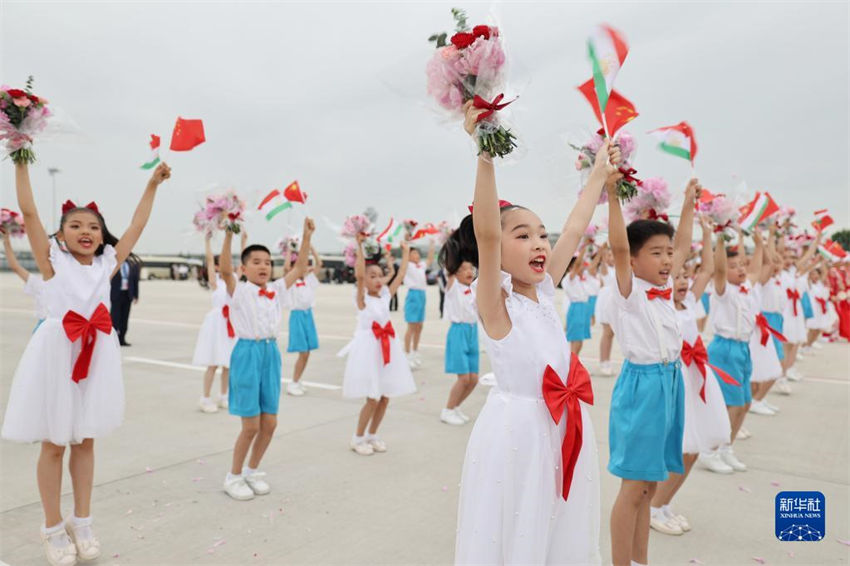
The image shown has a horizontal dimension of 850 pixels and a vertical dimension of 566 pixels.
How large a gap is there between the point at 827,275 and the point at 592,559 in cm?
1378

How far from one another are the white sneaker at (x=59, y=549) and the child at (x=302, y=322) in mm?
4319

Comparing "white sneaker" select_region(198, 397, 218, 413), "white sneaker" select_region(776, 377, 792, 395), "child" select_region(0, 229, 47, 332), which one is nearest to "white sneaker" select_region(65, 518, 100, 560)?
"child" select_region(0, 229, 47, 332)

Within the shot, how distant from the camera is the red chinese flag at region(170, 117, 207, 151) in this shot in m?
3.57

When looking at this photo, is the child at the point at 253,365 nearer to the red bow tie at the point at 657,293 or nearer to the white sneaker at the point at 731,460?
the red bow tie at the point at 657,293

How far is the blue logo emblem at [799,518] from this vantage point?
3.52 meters

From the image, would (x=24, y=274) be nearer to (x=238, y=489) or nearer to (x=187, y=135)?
(x=187, y=135)

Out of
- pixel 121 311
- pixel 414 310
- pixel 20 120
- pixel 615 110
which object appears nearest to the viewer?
pixel 615 110

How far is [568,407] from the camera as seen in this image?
2107 mm

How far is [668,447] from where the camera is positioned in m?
3.07

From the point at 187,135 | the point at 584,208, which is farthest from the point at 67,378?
the point at 584,208

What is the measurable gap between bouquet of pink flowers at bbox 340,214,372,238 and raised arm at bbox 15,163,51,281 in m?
2.87

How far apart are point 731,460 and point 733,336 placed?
109 cm

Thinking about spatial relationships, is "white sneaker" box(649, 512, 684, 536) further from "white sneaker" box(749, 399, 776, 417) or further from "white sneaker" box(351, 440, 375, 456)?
"white sneaker" box(749, 399, 776, 417)

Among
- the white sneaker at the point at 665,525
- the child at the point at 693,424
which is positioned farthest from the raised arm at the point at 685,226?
the white sneaker at the point at 665,525
